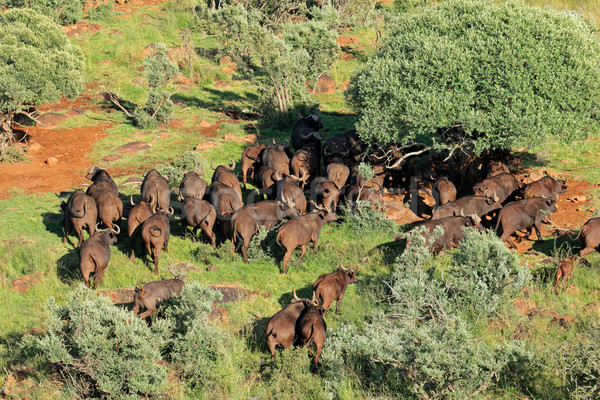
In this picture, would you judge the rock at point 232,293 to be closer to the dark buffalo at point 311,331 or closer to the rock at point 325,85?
the dark buffalo at point 311,331

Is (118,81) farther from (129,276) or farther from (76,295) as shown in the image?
(76,295)

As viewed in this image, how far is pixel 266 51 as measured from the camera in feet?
79.0

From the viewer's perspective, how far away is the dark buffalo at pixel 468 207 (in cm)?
1447

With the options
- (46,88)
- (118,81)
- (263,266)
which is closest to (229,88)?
(118,81)

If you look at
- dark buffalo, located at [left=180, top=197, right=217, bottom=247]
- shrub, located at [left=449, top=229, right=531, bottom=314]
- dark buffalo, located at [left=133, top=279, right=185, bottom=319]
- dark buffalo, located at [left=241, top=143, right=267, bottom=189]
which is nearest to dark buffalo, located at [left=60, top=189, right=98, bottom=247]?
dark buffalo, located at [left=180, top=197, right=217, bottom=247]

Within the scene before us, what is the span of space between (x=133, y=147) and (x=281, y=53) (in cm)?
767

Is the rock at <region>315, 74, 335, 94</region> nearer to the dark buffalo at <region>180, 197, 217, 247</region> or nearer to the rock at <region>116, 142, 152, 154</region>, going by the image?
the rock at <region>116, 142, 152, 154</region>

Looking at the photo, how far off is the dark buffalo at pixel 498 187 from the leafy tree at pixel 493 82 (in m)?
1.15

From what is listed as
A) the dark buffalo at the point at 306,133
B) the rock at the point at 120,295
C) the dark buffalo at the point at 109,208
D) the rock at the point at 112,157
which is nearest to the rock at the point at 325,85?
the dark buffalo at the point at 306,133

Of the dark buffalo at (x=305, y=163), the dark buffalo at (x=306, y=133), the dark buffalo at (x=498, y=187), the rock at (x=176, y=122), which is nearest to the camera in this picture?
the dark buffalo at (x=498, y=187)

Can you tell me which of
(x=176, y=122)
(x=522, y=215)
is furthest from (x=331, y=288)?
(x=176, y=122)

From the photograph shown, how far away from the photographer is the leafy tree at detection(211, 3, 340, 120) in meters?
24.0

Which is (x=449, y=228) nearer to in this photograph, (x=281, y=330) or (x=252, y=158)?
(x=281, y=330)

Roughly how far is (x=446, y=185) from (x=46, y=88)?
14.7 m
